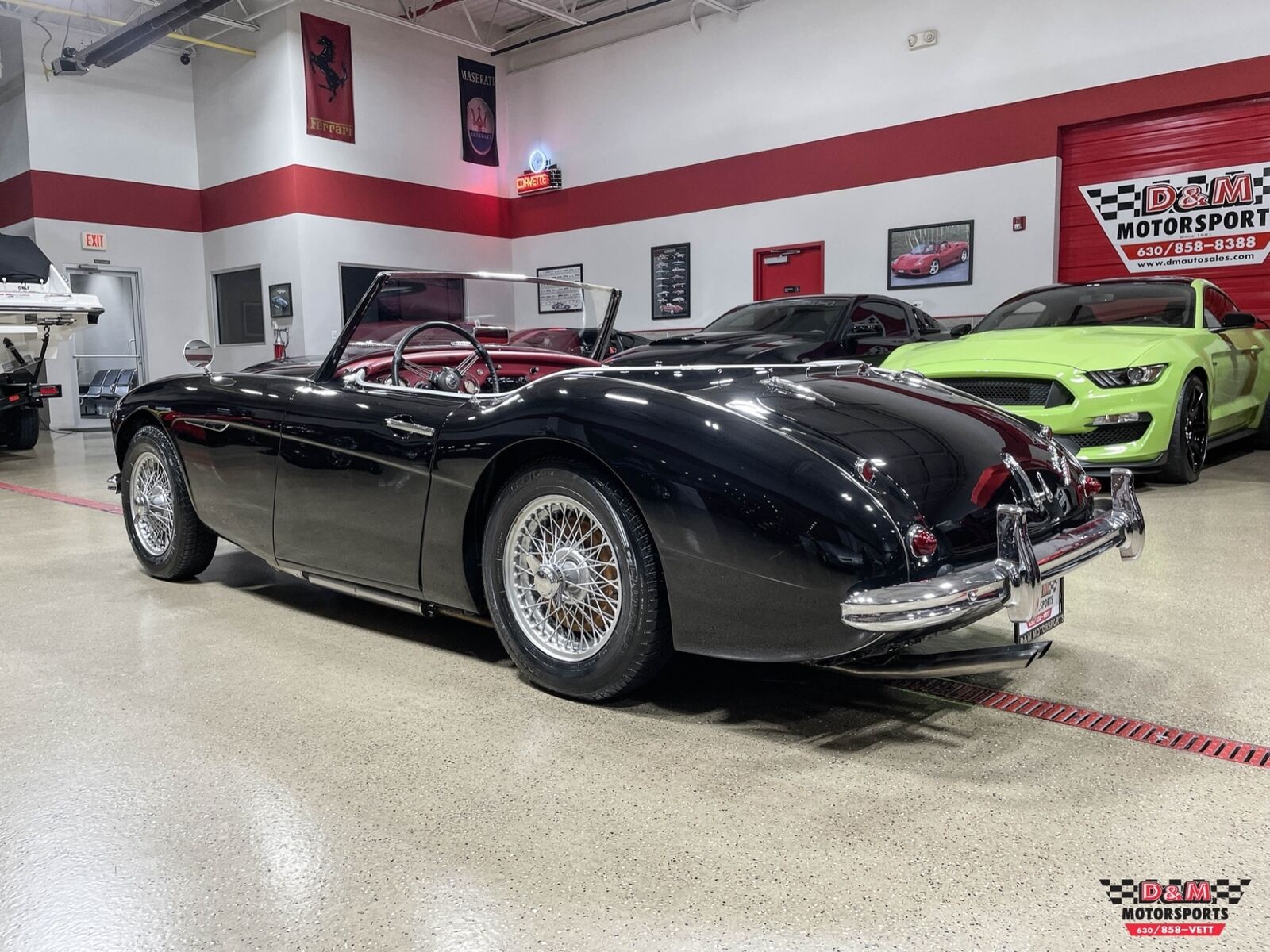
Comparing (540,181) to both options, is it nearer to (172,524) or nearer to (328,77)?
(328,77)

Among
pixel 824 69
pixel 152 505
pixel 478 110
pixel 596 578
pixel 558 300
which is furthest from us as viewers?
pixel 478 110

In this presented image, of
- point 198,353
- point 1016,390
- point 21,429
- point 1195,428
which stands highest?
point 198,353

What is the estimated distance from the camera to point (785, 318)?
758 centimetres

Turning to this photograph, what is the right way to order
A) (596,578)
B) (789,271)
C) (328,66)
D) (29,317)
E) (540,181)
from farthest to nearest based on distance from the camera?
1. (540,181)
2. (328,66)
3. (789,271)
4. (29,317)
5. (596,578)

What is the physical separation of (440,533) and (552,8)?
41.7 ft

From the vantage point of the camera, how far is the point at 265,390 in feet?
10.7

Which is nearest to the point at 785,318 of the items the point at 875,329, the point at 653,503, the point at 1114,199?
the point at 875,329

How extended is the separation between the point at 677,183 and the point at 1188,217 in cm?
632

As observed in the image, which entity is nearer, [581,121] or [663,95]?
[663,95]

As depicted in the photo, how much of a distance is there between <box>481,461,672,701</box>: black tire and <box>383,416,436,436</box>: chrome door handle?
0.33 m

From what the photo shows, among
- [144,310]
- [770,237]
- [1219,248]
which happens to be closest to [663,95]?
[770,237]

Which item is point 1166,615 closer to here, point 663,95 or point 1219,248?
point 1219,248

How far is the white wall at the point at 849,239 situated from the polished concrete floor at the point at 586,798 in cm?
802

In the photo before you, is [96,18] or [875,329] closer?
[875,329]
